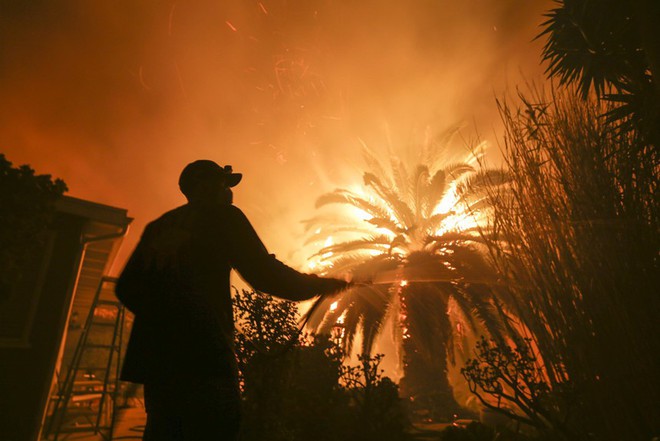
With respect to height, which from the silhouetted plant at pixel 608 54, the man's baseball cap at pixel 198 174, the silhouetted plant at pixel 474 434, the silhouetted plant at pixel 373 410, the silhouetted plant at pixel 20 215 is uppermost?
the silhouetted plant at pixel 608 54

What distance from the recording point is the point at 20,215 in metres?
4.71

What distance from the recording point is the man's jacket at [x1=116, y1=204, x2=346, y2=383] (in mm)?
1435

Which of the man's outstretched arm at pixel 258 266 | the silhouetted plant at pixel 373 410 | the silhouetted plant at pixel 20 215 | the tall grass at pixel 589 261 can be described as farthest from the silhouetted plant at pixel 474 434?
the silhouetted plant at pixel 20 215

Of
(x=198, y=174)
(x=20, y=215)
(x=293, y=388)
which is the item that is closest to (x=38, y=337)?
(x=20, y=215)

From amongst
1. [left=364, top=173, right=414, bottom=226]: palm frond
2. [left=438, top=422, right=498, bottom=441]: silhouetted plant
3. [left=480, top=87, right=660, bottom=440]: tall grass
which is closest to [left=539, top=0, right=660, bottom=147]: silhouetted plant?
[left=480, top=87, right=660, bottom=440]: tall grass

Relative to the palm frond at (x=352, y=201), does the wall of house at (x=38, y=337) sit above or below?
below

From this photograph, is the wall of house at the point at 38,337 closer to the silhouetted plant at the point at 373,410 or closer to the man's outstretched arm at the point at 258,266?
the silhouetted plant at the point at 373,410

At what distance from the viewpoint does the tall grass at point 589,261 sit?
4375 mm

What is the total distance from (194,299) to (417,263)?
10.9m

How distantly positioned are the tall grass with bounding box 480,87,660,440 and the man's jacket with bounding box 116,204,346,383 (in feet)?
13.7

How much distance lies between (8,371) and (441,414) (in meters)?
12.1

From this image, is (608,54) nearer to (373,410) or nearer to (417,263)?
(417,263)

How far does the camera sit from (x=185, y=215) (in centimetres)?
168

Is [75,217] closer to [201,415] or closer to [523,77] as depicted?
[201,415]
